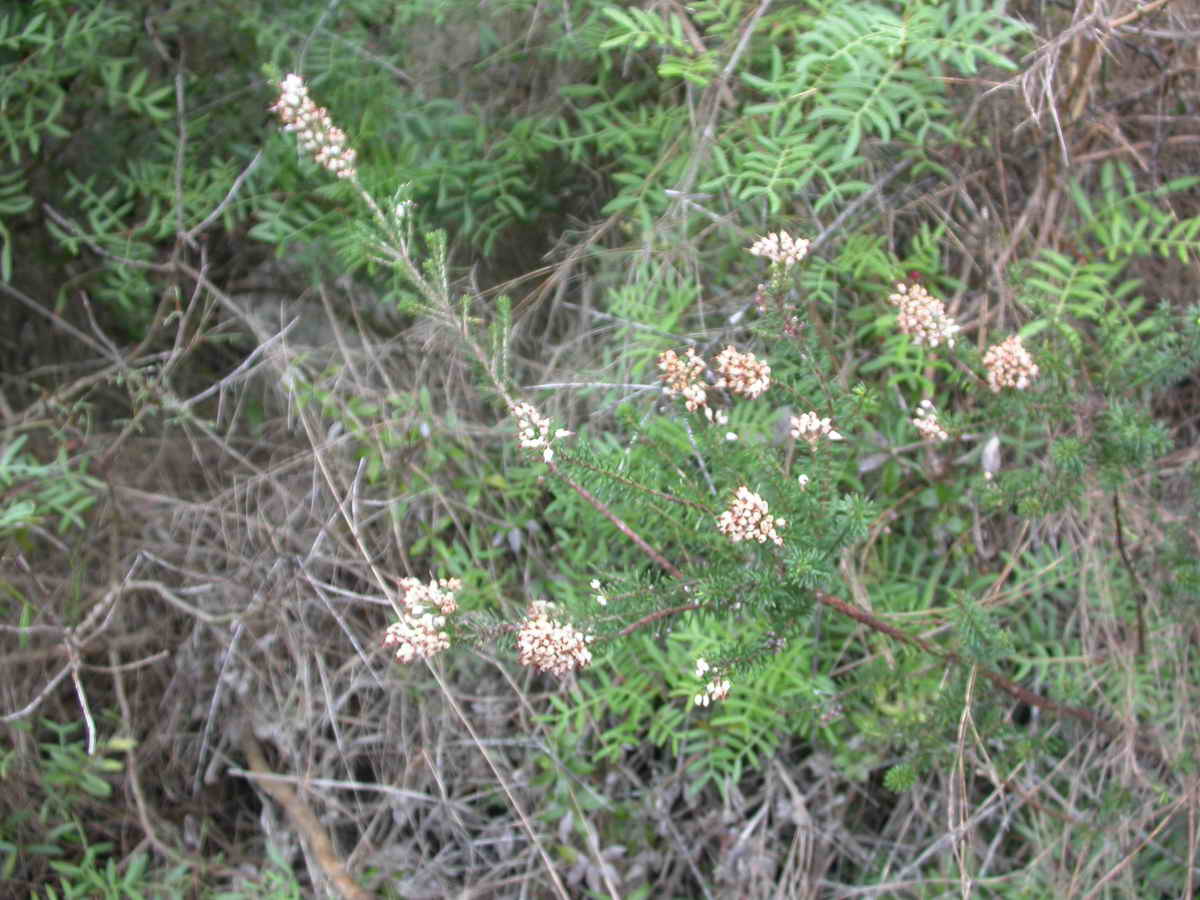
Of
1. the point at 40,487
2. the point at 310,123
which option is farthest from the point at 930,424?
the point at 40,487

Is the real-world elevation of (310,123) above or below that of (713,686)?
above

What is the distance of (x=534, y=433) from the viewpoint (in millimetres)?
1570

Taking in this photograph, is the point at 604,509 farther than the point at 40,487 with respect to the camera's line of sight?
No

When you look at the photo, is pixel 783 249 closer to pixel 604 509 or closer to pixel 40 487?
pixel 604 509

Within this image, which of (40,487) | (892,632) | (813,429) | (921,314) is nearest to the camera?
(813,429)

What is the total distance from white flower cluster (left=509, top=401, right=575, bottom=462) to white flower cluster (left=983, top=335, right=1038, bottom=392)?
0.67 meters

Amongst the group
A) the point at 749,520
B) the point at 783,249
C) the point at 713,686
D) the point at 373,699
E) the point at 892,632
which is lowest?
the point at 373,699

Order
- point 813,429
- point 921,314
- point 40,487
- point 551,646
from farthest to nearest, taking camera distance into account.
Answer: point 40,487 → point 921,314 → point 813,429 → point 551,646

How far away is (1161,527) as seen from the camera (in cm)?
221

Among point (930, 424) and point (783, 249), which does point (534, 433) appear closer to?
point (783, 249)

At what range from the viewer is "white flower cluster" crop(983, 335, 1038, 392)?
1745 mm

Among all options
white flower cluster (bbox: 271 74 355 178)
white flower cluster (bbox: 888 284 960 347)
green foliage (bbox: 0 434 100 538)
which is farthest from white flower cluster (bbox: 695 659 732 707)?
green foliage (bbox: 0 434 100 538)

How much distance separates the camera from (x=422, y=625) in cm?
151

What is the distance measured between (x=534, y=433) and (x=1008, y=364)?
73 cm
